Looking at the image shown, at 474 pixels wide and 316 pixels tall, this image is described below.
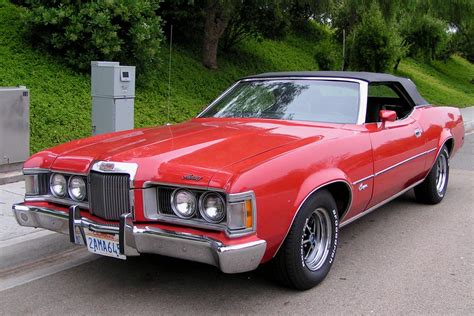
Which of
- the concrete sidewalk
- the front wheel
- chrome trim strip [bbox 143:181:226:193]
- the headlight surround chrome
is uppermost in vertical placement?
chrome trim strip [bbox 143:181:226:193]

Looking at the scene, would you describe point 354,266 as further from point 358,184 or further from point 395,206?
point 395,206

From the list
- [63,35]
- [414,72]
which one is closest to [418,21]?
[414,72]

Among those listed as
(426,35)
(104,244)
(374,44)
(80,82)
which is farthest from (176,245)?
(426,35)

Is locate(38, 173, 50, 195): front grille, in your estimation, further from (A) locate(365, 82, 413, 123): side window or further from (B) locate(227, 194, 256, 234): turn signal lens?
(A) locate(365, 82, 413, 123): side window

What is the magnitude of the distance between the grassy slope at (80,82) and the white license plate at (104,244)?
14.1 ft

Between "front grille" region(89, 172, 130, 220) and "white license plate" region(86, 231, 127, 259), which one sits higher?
"front grille" region(89, 172, 130, 220)

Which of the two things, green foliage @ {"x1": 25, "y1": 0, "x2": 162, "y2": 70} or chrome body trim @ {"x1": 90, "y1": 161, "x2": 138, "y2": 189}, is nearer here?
chrome body trim @ {"x1": 90, "y1": 161, "x2": 138, "y2": 189}

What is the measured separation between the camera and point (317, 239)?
162 inches

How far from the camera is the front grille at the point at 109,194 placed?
11.7ft

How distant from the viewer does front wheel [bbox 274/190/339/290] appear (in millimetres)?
3693

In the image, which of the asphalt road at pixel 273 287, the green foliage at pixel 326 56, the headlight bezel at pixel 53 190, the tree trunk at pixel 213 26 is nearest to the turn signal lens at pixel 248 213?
the asphalt road at pixel 273 287

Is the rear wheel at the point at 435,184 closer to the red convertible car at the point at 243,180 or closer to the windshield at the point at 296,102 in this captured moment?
the red convertible car at the point at 243,180

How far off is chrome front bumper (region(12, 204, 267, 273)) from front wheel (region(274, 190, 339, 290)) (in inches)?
15.1

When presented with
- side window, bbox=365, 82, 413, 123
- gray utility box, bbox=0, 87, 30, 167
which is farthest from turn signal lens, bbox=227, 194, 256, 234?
gray utility box, bbox=0, 87, 30, 167
